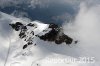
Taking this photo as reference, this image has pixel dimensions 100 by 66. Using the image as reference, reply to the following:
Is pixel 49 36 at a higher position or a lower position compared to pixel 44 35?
lower

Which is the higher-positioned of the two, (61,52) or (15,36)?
(15,36)

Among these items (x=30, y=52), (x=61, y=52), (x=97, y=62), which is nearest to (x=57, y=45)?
(x=61, y=52)

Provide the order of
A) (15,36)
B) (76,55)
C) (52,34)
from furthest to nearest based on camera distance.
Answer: (15,36)
(52,34)
(76,55)

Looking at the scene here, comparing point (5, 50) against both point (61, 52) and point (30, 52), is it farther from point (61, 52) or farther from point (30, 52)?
point (61, 52)

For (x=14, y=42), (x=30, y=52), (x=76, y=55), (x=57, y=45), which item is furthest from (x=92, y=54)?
(x=14, y=42)

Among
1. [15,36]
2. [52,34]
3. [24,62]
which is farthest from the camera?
[15,36]

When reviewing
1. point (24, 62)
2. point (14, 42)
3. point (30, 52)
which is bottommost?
point (24, 62)

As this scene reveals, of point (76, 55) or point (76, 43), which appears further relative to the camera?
point (76, 43)

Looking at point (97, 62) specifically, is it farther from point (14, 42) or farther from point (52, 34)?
point (14, 42)

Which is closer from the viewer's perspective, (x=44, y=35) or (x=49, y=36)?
(x=49, y=36)
